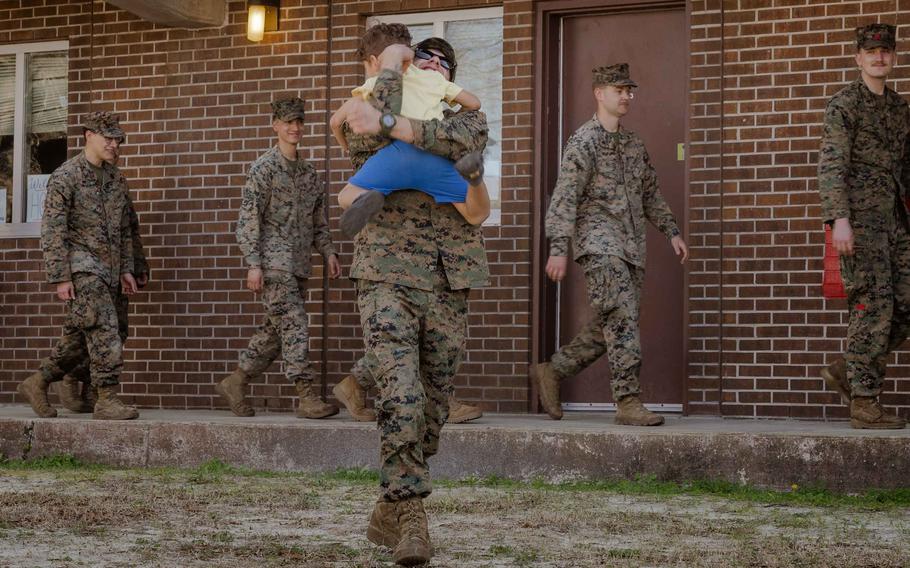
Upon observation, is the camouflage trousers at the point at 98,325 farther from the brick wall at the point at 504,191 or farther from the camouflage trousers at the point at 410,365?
the camouflage trousers at the point at 410,365

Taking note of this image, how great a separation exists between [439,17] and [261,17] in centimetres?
140

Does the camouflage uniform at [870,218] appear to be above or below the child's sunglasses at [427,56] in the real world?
below

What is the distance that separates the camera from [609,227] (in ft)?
28.2

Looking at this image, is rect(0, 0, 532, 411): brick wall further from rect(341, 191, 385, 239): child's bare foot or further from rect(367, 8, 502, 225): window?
rect(341, 191, 385, 239): child's bare foot

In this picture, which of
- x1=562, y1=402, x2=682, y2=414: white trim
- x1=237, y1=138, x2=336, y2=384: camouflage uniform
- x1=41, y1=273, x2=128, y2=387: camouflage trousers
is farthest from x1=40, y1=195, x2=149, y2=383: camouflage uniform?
x1=562, y1=402, x2=682, y2=414: white trim

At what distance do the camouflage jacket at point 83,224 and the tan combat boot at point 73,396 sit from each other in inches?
39.7

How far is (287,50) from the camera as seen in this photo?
10914mm

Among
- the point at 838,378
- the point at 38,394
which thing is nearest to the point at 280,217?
the point at 38,394

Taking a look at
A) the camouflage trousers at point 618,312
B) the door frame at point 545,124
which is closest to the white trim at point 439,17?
the door frame at point 545,124

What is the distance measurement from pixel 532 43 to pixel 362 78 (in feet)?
4.51

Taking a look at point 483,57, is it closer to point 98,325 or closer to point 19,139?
point 98,325

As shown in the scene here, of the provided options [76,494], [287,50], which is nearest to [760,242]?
[287,50]

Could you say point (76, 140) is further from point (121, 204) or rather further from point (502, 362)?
point (502, 362)

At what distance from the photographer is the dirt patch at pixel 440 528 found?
5398mm
